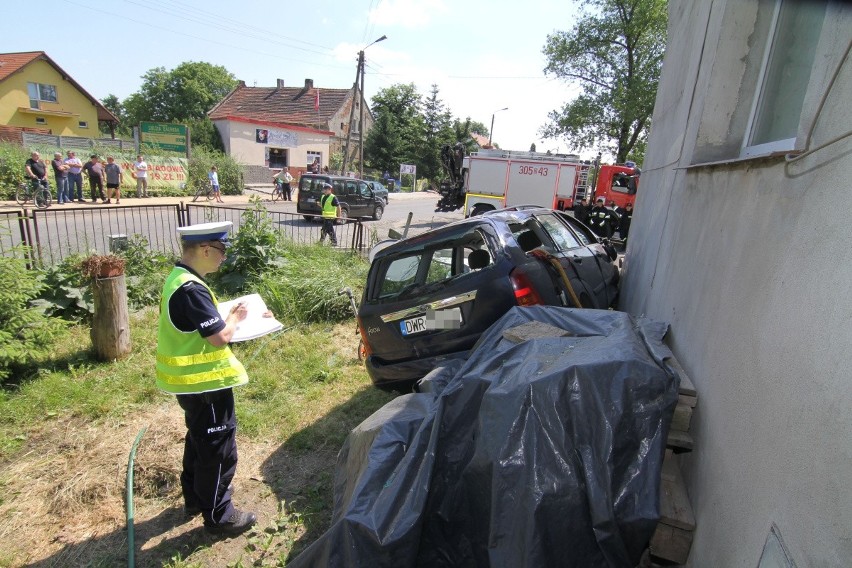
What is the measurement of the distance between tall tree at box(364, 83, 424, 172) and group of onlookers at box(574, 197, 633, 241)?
2896 centimetres

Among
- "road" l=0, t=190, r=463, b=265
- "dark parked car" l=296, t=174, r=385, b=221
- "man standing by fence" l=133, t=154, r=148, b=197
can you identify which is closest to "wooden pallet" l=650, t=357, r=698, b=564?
"road" l=0, t=190, r=463, b=265

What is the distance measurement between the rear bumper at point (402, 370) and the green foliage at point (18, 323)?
3.13 meters

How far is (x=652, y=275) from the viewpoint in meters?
4.01

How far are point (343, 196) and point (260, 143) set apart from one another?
17.1 meters

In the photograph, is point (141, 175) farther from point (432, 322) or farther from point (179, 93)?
point (179, 93)

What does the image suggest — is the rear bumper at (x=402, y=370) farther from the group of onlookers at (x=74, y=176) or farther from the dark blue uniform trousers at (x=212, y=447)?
the group of onlookers at (x=74, y=176)

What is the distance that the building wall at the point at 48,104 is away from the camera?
108ft

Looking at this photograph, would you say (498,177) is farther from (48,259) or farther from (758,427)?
(758,427)

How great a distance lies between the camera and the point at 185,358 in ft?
8.70

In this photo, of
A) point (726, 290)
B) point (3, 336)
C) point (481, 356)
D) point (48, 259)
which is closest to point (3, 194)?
point (48, 259)

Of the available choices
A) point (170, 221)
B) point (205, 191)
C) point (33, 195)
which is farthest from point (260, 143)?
point (170, 221)

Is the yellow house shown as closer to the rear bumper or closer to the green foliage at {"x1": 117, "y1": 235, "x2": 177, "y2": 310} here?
the green foliage at {"x1": 117, "y1": 235, "x2": 177, "y2": 310}

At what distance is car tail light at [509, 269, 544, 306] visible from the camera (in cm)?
345

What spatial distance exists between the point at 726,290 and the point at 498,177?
15.6 m
